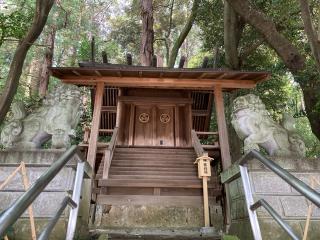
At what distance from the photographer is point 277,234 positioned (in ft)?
→ 13.8

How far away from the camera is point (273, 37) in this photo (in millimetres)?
9289

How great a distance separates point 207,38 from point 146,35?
9.08 ft

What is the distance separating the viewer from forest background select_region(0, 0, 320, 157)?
8555 millimetres

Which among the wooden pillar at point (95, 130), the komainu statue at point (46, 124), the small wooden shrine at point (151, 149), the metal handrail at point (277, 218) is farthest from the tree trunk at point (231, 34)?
the metal handrail at point (277, 218)

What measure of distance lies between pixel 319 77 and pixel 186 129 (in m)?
5.03

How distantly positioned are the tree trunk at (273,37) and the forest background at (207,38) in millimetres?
27

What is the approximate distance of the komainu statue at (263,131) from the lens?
5578 millimetres

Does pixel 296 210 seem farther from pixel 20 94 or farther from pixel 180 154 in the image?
pixel 20 94

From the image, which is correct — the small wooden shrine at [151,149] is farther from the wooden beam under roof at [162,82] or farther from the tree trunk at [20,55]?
the tree trunk at [20,55]

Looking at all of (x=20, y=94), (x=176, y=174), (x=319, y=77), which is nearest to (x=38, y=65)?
(x=20, y=94)

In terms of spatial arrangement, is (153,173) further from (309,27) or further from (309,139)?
(309,139)

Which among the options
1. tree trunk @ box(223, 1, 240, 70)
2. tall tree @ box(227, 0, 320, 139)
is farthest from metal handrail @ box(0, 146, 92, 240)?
tree trunk @ box(223, 1, 240, 70)

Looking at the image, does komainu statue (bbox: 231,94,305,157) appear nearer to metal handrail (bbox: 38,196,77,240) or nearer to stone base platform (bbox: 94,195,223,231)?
stone base platform (bbox: 94,195,223,231)

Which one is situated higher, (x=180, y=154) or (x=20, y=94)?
(x=20, y=94)
